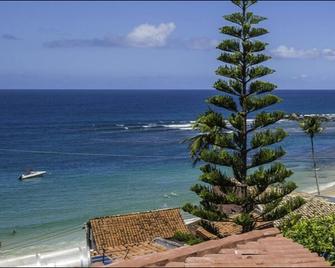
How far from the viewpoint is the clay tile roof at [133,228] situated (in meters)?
21.5

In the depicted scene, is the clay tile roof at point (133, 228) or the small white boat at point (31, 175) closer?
the clay tile roof at point (133, 228)

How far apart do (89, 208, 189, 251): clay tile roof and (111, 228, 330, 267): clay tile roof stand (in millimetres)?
15105

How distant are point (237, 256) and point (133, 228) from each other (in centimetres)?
1710

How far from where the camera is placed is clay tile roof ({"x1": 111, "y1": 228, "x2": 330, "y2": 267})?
548cm

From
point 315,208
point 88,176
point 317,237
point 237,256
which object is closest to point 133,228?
point 315,208

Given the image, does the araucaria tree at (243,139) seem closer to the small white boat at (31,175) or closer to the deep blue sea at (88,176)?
the deep blue sea at (88,176)

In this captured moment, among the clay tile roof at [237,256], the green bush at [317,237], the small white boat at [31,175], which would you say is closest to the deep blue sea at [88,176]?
the small white boat at [31,175]

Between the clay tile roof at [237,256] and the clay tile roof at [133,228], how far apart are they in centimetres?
1511

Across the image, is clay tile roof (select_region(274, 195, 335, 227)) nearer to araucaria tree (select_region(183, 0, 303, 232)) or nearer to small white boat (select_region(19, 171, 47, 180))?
araucaria tree (select_region(183, 0, 303, 232))

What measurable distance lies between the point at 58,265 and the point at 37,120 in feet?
326

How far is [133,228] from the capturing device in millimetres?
22531

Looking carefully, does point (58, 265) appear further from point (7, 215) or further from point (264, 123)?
point (7, 215)

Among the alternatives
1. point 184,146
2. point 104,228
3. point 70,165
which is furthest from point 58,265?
point 184,146

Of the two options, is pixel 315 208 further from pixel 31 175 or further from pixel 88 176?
pixel 31 175
